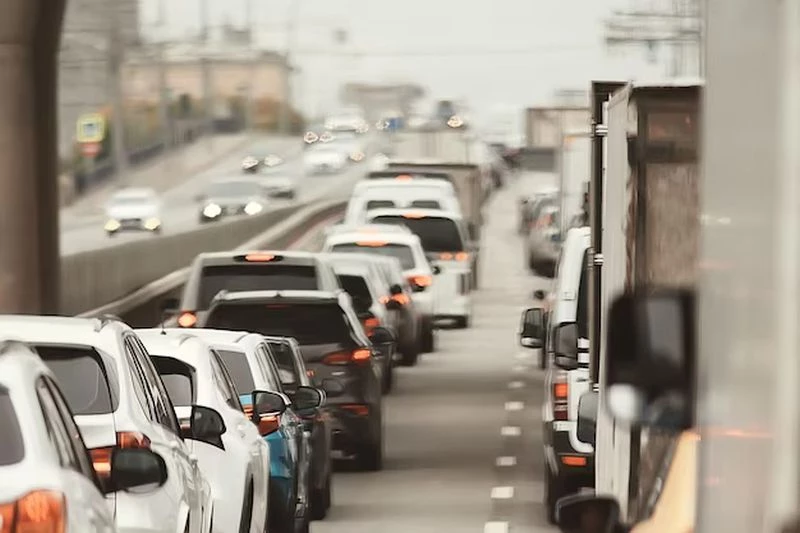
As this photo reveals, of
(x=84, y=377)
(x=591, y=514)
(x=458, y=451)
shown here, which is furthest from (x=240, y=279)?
(x=591, y=514)

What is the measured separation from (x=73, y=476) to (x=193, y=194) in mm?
106642

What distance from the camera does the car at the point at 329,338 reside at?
2055cm

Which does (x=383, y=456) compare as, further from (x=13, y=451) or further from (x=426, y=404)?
(x=13, y=451)

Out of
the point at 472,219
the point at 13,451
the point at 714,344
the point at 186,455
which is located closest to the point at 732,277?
the point at 714,344

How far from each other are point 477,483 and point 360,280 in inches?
339

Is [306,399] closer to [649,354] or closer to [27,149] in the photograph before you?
[649,354]

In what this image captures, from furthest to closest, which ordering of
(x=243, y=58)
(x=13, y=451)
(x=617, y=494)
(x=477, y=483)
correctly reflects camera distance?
(x=243, y=58)
(x=477, y=483)
(x=617, y=494)
(x=13, y=451)

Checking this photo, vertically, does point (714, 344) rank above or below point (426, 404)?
above

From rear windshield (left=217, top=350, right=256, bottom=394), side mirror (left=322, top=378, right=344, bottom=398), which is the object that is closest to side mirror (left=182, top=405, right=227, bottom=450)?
rear windshield (left=217, top=350, right=256, bottom=394)

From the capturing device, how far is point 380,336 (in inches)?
1028

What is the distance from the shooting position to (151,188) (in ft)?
385

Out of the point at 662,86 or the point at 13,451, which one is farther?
the point at 662,86

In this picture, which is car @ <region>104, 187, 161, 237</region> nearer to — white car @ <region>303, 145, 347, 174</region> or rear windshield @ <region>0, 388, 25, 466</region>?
white car @ <region>303, 145, 347, 174</region>

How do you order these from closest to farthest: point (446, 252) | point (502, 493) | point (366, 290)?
1. point (502, 493)
2. point (366, 290)
3. point (446, 252)
